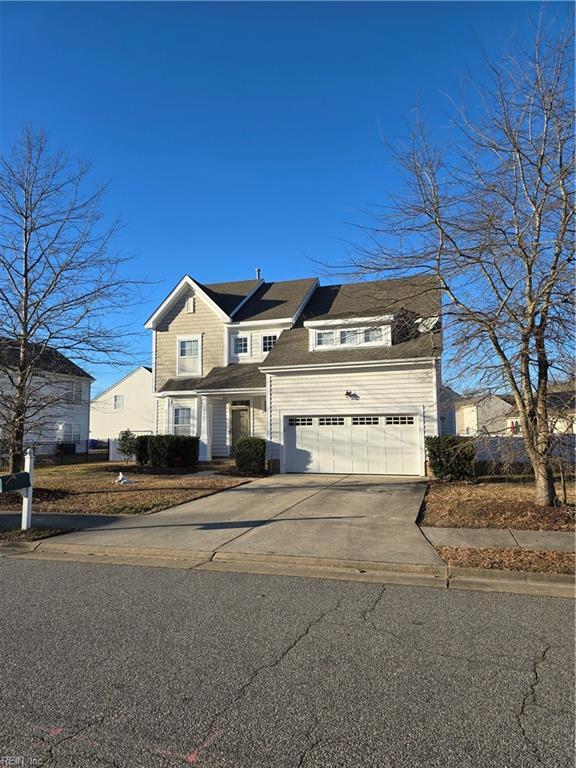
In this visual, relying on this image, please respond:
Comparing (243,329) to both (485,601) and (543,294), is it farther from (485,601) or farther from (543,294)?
(485,601)

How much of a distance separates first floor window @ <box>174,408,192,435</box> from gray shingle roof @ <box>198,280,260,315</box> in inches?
196

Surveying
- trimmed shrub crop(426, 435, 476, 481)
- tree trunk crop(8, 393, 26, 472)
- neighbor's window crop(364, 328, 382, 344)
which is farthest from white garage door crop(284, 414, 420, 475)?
tree trunk crop(8, 393, 26, 472)

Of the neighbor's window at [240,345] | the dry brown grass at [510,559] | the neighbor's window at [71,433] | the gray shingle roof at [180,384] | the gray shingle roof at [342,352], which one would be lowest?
the dry brown grass at [510,559]

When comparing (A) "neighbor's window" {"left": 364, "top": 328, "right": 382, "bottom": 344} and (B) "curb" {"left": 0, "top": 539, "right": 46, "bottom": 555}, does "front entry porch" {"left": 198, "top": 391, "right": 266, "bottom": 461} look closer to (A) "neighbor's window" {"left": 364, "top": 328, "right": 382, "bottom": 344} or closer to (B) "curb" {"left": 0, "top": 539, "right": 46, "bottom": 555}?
(A) "neighbor's window" {"left": 364, "top": 328, "right": 382, "bottom": 344}

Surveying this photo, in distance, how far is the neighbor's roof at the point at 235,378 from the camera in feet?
69.6

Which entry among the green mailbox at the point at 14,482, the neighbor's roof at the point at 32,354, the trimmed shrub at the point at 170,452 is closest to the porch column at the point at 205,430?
the trimmed shrub at the point at 170,452

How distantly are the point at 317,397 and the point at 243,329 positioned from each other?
705 cm

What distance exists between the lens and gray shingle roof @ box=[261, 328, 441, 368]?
1741cm

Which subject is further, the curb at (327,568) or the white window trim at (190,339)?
the white window trim at (190,339)

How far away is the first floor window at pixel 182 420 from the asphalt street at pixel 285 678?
17.7 metres

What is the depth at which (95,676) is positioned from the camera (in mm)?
3824

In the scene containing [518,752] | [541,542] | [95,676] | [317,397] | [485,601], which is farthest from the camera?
[317,397]

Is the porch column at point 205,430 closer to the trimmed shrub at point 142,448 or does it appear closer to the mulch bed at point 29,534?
the trimmed shrub at point 142,448

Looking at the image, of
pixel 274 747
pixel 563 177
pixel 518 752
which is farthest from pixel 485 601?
pixel 563 177
